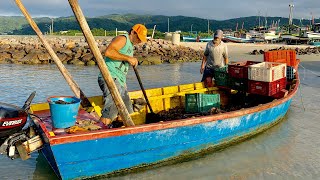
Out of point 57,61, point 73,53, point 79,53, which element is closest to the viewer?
point 57,61

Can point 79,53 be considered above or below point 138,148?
above

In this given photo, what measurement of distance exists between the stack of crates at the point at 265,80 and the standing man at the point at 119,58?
4.24 meters

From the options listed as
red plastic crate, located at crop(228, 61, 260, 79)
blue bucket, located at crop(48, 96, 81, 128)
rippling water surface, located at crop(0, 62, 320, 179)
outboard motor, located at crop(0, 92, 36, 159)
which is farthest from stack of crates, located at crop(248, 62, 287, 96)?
outboard motor, located at crop(0, 92, 36, 159)

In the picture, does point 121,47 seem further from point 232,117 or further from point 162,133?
point 232,117

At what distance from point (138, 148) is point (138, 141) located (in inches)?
6.5

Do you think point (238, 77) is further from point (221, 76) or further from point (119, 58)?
point (119, 58)

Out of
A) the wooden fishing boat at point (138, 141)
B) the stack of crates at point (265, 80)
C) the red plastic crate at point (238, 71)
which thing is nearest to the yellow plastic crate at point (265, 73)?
the stack of crates at point (265, 80)

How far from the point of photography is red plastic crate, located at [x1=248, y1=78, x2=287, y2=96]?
920cm

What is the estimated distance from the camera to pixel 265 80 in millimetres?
9180

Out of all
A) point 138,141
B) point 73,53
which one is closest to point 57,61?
point 138,141

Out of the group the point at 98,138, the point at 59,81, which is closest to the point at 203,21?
the point at 59,81

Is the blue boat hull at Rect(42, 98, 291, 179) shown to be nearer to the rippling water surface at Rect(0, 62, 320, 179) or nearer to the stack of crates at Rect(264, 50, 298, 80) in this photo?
the rippling water surface at Rect(0, 62, 320, 179)

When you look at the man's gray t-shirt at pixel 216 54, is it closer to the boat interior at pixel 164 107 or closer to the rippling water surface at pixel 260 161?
the boat interior at pixel 164 107

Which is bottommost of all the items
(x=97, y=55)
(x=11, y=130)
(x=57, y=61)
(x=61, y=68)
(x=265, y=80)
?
(x=11, y=130)
